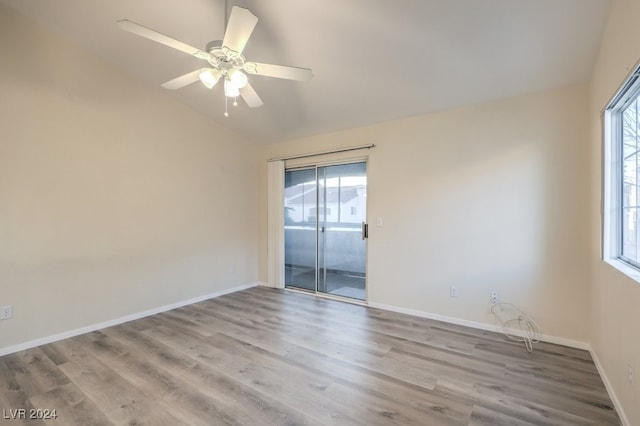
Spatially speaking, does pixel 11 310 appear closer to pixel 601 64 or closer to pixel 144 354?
pixel 144 354

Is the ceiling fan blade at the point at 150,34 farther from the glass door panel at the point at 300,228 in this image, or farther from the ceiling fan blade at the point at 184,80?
the glass door panel at the point at 300,228

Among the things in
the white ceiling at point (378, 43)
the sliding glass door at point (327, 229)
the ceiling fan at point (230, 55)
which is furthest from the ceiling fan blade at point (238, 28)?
the sliding glass door at point (327, 229)

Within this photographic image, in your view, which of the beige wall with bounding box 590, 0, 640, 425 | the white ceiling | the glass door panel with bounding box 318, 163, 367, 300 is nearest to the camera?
the beige wall with bounding box 590, 0, 640, 425

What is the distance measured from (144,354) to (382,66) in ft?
11.3

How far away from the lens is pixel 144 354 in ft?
8.89

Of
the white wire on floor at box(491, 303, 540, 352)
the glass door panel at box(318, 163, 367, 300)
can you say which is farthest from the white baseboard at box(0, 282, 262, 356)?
the white wire on floor at box(491, 303, 540, 352)

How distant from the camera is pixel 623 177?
7.01ft

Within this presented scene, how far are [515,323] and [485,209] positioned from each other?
120 cm

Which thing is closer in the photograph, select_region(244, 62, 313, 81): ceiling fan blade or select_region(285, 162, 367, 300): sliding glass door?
select_region(244, 62, 313, 81): ceiling fan blade

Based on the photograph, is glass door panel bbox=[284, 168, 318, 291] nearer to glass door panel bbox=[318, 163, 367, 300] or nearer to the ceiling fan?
glass door panel bbox=[318, 163, 367, 300]

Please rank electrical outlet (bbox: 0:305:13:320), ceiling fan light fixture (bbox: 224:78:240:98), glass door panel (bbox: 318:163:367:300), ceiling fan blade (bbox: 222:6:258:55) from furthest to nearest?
1. glass door panel (bbox: 318:163:367:300)
2. electrical outlet (bbox: 0:305:13:320)
3. ceiling fan light fixture (bbox: 224:78:240:98)
4. ceiling fan blade (bbox: 222:6:258:55)

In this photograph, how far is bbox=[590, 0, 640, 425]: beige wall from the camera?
5.36ft

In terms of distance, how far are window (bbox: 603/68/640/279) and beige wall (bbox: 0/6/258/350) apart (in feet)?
14.4

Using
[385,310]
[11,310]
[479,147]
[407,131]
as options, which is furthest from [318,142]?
[11,310]
